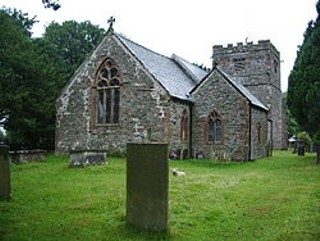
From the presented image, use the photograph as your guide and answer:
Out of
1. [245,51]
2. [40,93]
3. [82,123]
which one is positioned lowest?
[82,123]

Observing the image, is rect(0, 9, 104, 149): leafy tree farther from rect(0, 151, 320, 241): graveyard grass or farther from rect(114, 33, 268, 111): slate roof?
rect(0, 151, 320, 241): graveyard grass

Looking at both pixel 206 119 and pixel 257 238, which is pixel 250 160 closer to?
pixel 206 119

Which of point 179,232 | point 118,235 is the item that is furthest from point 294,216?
point 118,235

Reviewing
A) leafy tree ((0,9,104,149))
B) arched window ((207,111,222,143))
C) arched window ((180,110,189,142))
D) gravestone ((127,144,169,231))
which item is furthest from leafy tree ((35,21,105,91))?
gravestone ((127,144,169,231))

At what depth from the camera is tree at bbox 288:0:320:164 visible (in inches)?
886

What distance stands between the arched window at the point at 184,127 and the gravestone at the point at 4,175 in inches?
645

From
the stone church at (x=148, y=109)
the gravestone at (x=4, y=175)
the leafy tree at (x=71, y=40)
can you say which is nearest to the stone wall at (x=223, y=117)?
the stone church at (x=148, y=109)

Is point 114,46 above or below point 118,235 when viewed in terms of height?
above

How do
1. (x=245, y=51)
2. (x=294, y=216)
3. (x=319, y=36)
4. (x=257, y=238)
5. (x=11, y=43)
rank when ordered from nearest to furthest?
(x=257, y=238)
(x=294, y=216)
(x=319, y=36)
(x=11, y=43)
(x=245, y=51)

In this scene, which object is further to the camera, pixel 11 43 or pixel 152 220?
pixel 11 43

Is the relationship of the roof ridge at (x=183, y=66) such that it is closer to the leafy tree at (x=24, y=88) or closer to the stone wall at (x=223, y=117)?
the stone wall at (x=223, y=117)

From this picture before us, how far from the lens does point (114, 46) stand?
92.8 feet

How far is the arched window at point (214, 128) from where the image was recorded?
27.6 meters

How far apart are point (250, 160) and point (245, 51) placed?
21383 mm
